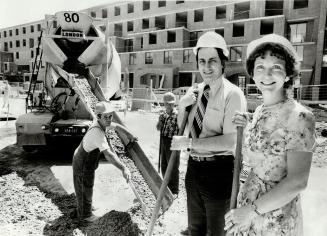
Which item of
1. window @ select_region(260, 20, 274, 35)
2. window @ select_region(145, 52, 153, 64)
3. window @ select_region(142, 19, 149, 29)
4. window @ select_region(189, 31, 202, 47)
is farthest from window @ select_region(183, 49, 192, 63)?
window @ select_region(142, 19, 149, 29)

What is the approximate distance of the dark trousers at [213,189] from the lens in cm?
258

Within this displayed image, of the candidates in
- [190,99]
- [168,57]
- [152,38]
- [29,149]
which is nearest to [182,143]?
[190,99]

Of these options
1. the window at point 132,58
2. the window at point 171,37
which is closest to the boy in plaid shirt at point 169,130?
the window at point 171,37

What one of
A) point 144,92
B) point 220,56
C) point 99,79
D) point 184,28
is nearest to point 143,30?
point 184,28

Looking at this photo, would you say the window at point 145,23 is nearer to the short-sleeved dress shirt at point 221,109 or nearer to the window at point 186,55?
the window at point 186,55

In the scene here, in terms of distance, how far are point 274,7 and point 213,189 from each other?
3433 centimetres

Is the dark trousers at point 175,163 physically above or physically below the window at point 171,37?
below

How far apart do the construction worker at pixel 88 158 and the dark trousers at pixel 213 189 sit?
167 centimetres

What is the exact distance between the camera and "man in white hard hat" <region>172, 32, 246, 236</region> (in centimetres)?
258

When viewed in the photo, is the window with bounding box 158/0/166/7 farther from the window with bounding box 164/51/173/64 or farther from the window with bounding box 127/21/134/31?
the window with bounding box 164/51/173/64

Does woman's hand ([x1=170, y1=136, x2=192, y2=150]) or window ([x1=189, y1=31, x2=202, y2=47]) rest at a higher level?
window ([x1=189, y1=31, x2=202, y2=47])

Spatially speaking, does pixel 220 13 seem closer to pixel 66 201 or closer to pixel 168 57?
pixel 168 57

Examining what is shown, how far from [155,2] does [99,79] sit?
118 ft

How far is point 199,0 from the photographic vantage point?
36.2 metres
